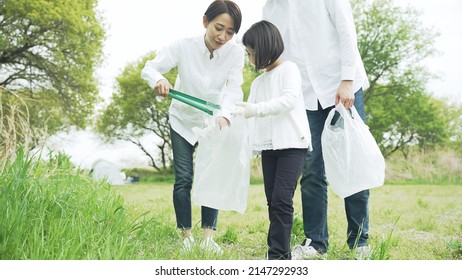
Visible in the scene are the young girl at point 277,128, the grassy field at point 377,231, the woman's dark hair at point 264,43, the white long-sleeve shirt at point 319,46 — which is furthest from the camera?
the grassy field at point 377,231

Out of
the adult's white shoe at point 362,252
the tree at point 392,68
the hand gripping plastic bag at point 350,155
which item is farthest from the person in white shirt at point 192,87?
the tree at point 392,68

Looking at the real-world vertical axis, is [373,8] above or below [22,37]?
above

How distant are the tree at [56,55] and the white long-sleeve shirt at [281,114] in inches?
387

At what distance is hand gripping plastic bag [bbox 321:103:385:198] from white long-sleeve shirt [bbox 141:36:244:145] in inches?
22.4

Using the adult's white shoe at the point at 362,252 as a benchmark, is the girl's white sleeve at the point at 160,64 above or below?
above

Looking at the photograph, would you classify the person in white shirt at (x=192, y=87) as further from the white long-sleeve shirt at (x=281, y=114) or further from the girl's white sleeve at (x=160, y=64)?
the white long-sleeve shirt at (x=281, y=114)

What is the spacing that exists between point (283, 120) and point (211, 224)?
2.59 feet

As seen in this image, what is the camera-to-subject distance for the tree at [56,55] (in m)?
11.4

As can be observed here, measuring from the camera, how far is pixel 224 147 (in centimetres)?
246

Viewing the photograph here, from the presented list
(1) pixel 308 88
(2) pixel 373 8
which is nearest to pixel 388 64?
(2) pixel 373 8

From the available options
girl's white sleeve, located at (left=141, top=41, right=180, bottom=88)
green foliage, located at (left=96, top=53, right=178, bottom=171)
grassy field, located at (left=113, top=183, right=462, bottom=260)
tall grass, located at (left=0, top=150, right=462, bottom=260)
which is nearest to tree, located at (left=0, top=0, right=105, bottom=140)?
green foliage, located at (left=96, top=53, right=178, bottom=171)

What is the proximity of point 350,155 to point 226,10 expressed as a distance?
92 centimetres
